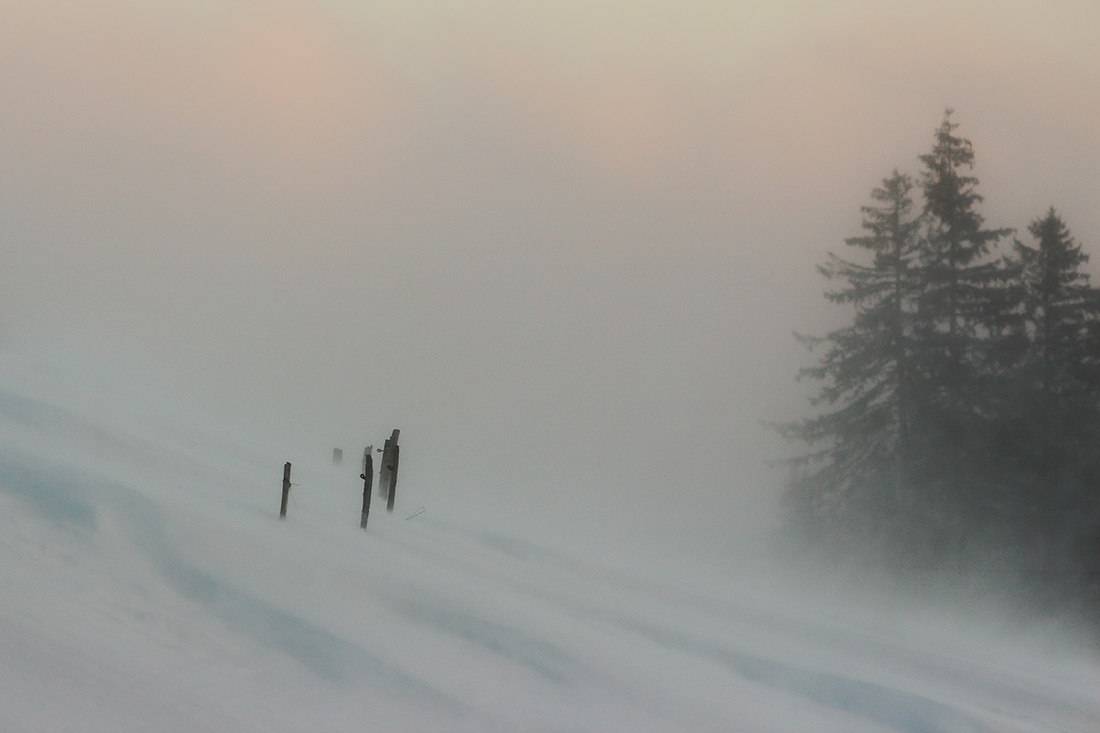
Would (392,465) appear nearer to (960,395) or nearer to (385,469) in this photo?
(385,469)

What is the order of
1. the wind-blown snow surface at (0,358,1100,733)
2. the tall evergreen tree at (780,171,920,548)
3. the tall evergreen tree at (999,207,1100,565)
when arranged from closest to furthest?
the wind-blown snow surface at (0,358,1100,733), the tall evergreen tree at (999,207,1100,565), the tall evergreen tree at (780,171,920,548)

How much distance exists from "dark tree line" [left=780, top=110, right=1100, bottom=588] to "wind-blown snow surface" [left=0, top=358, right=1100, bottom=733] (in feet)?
9.08

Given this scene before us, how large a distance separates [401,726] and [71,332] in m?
104

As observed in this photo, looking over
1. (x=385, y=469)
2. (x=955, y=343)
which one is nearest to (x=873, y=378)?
(x=955, y=343)

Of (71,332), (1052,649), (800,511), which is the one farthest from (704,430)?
(71,332)

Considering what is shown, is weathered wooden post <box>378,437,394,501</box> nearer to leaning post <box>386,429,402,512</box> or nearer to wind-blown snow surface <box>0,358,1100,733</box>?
leaning post <box>386,429,402,512</box>

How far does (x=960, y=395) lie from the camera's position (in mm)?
25578

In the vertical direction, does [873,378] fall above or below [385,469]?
above

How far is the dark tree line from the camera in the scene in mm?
24609

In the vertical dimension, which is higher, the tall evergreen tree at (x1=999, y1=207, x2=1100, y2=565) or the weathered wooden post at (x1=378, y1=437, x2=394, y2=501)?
the tall evergreen tree at (x1=999, y1=207, x2=1100, y2=565)

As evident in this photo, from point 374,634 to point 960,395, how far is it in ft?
59.4

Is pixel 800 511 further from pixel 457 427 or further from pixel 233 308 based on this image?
pixel 233 308

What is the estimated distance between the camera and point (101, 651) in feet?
32.9

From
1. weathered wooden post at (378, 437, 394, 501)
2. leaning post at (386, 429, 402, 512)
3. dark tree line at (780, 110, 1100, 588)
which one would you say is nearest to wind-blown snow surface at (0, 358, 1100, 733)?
leaning post at (386, 429, 402, 512)
